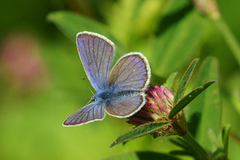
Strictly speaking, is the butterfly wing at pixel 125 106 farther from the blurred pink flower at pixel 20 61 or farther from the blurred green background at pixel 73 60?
the blurred pink flower at pixel 20 61

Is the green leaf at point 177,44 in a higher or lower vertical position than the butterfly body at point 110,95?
higher

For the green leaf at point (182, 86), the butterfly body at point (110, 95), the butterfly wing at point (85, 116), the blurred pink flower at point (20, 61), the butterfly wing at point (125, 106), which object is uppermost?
the blurred pink flower at point (20, 61)

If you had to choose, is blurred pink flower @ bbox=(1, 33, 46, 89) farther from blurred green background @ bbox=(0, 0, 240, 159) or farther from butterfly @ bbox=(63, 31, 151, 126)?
butterfly @ bbox=(63, 31, 151, 126)

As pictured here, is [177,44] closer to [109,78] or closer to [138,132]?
[109,78]

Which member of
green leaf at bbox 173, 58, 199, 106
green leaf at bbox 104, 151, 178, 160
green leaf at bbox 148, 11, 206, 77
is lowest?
green leaf at bbox 104, 151, 178, 160

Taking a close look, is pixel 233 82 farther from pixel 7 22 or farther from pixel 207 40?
pixel 7 22

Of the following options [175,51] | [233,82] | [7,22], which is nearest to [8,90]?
[7,22]

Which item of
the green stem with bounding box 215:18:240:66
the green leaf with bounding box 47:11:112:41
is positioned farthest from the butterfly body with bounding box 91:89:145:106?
the green stem with bounding box 215:18:240:66

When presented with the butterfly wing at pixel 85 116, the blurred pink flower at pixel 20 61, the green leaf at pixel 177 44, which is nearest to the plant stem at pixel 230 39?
the green leaf at pixel 177 44
